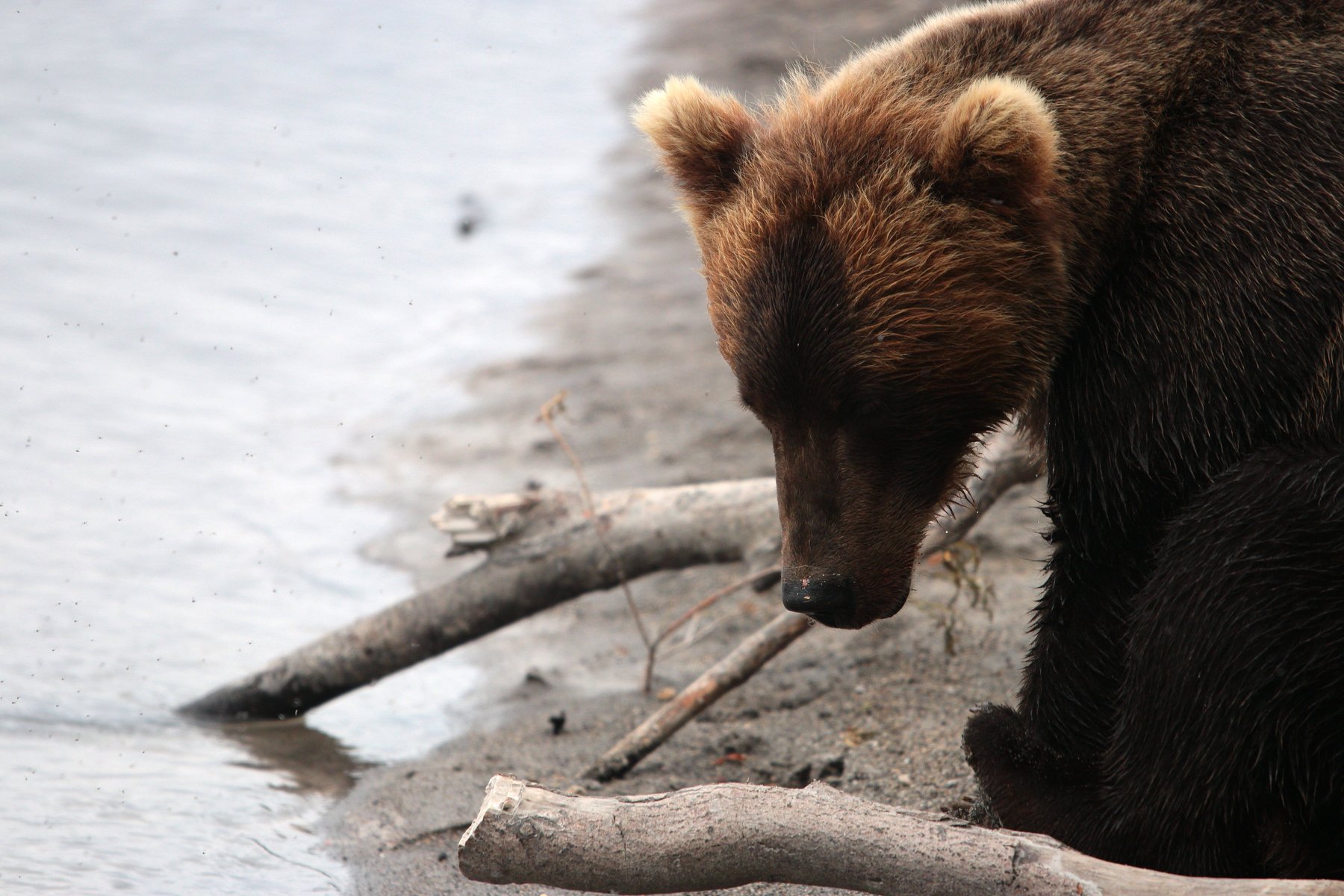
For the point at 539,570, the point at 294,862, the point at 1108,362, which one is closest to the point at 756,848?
the point at 1108,362

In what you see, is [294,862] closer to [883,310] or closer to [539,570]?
[539,570]

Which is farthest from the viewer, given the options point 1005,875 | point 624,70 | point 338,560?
point 624,70

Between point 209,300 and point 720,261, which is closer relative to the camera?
point 720,261

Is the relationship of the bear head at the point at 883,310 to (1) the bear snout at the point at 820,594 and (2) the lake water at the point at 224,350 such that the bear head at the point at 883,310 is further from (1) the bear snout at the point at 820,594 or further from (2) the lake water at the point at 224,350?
(2) the lake water at the point at 224,350

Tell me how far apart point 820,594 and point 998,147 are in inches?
47.5

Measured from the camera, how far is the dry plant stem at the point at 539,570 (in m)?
5.72

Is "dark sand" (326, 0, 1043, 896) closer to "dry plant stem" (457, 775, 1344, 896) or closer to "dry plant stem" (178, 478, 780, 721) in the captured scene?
"dry plant stem" (178, 478, 780, 721)

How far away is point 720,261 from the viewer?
12.4 feet

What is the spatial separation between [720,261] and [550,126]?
48.2 ft

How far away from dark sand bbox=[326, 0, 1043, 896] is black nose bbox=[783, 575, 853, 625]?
2.91 feet

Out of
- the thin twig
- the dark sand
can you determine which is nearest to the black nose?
the dark sand

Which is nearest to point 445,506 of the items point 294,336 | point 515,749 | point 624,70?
point 515,749

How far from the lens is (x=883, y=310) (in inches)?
137

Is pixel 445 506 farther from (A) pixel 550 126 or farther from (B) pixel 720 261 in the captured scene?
(A) pixel 550 126
